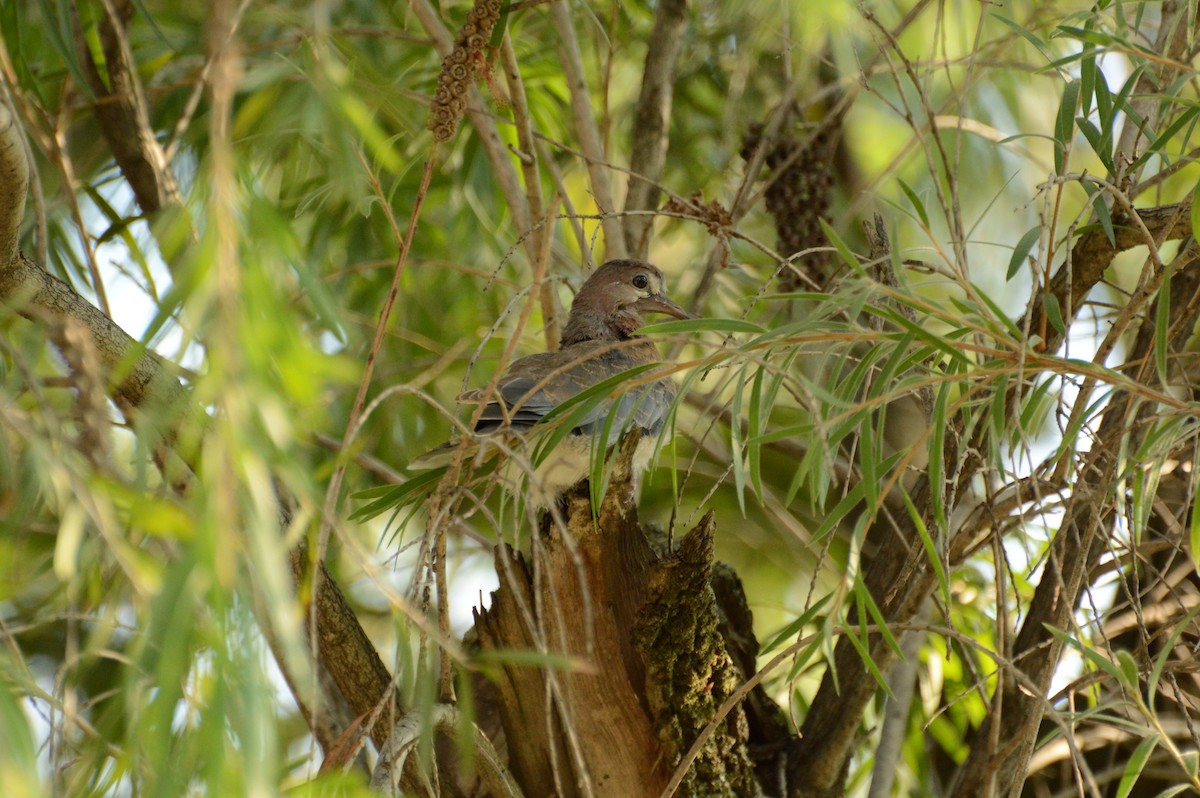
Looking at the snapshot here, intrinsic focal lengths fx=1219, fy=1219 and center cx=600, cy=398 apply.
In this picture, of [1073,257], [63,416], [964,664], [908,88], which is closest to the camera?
[63,416]

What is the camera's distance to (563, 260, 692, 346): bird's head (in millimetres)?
3109

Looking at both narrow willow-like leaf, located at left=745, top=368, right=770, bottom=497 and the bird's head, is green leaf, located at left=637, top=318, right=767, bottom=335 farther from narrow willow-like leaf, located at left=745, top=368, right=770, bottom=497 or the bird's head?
the bird's head

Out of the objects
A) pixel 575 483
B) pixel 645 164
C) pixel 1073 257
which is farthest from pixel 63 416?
pixel 645 164

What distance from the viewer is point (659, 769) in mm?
2064

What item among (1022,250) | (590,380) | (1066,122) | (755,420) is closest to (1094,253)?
(1066,122)

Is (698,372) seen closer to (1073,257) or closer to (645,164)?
(1073,257)

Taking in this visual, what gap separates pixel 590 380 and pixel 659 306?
21.1 inches

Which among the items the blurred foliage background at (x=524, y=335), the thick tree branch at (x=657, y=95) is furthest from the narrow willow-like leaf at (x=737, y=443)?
the thick tree branch at (x=657, y=95)

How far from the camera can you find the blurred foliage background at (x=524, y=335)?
1056 mm

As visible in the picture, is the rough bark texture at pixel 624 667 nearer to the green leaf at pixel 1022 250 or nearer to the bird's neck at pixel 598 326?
the green leaf at pixel 1022 250

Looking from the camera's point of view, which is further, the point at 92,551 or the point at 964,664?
the point at 964,664

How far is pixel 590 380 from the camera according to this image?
8.93 feet

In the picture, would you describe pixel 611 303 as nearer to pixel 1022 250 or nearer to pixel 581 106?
pixel 581 106

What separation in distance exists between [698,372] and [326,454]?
6.31ft
